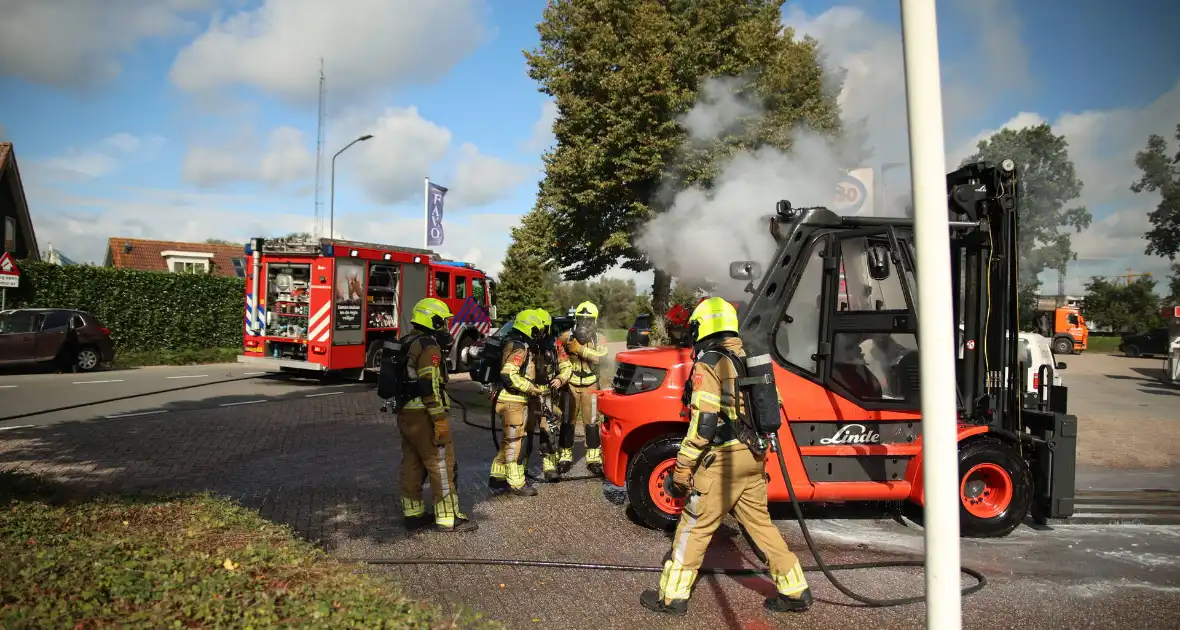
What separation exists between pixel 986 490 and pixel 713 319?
120 inches

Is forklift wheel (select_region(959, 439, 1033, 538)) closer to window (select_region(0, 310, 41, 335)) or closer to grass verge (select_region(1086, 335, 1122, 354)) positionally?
window (select_region(0, 310, 41, 335))

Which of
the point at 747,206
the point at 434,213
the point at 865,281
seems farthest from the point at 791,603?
the point at 434,213

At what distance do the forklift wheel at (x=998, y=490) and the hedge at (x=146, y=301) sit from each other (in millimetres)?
20630

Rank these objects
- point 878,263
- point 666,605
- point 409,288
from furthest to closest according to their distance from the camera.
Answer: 1. point 409,288
2. point 878,263
3. point 666,605

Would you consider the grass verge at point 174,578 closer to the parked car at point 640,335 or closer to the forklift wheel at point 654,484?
the forklift wheel at point 654,484

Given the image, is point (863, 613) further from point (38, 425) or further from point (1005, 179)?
point (38, 425)

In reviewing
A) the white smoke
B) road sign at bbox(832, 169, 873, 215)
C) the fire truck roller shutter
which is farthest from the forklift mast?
the fire truck roller shutter

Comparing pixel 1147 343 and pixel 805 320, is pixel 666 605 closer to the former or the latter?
pixel 805 320

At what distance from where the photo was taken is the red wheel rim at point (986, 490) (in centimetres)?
569

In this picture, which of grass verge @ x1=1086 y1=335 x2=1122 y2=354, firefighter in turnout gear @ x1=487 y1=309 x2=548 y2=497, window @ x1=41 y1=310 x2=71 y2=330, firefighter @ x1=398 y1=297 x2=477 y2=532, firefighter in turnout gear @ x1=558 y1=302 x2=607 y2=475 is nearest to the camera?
firefighter @ x1=398 y1=297 x2=477 y2=532

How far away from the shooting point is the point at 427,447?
5738mm

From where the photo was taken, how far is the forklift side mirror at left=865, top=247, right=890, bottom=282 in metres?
5.43

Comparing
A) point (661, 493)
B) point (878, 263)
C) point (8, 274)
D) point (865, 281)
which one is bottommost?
point (661, 493)

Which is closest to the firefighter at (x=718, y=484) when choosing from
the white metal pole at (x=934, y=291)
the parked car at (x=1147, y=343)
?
the white metal pole at (x=934, y=291)
